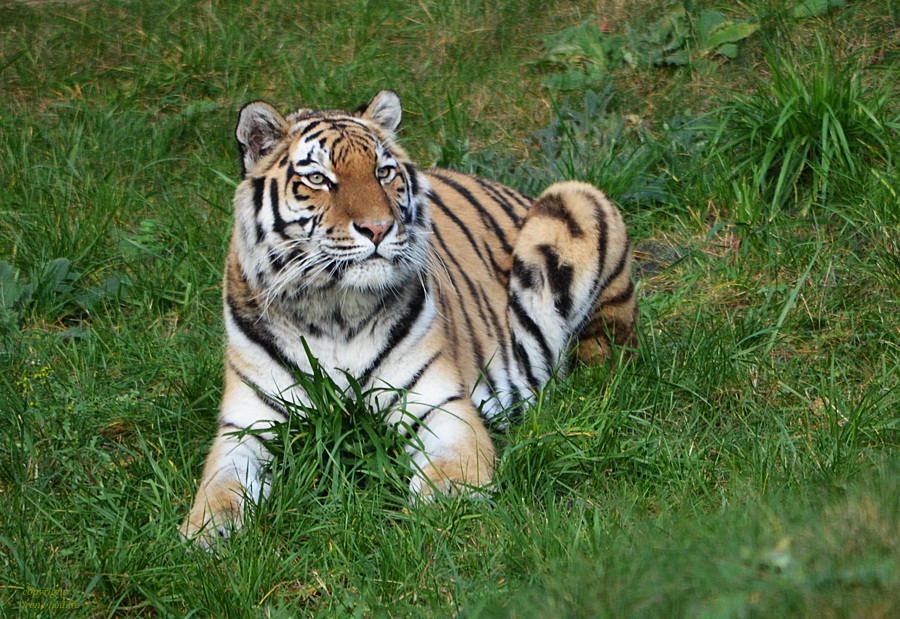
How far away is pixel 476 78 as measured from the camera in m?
6.32

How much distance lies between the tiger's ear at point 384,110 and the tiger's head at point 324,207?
16cm

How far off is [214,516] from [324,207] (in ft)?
3.60

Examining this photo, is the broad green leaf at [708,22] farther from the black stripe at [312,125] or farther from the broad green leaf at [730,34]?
the black stripe at [312,125]

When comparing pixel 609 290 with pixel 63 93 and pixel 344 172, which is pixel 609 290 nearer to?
pixel 344 172

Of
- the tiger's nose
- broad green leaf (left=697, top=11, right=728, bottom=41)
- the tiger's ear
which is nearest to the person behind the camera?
the tiger's nose

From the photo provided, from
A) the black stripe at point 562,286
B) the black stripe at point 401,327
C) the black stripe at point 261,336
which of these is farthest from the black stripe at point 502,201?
the black stripe at point 261,336

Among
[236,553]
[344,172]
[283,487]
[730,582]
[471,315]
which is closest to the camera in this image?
[730,582]

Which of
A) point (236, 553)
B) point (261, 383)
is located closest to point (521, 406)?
point (261, 383)

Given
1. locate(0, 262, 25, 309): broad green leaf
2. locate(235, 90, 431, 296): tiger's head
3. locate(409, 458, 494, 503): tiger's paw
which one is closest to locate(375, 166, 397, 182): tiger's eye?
locate(235, 90, 431, 296): tiger's head

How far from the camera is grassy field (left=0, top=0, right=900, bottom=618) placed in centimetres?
284

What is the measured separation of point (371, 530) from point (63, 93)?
4237 millimetres

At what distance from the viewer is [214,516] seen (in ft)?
10.8

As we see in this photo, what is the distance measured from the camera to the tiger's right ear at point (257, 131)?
12.1ft

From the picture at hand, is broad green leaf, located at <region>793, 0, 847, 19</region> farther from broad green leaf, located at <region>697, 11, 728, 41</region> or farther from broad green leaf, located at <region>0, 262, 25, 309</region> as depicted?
broad green leaf, located at <region>0, 262, 25, 309</region>
